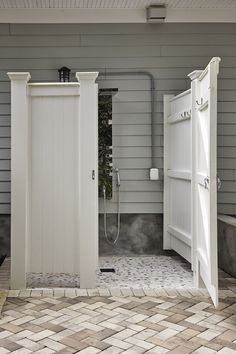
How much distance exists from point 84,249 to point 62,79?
211 centimetres

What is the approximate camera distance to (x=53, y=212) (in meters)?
3.58

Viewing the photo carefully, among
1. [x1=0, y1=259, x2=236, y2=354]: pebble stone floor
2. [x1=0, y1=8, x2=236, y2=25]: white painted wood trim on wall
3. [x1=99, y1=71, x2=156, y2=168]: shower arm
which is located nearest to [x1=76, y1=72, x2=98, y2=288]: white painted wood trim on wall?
[x1=0, y1=259, x2=236, y2=354]: pebble stone floor

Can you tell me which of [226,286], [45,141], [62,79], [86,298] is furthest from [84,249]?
[62,79]

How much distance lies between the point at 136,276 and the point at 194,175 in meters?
1.10

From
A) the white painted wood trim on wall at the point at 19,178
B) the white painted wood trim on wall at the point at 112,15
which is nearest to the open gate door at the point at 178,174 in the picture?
the white painted wood trim on wall at the point at 112,15

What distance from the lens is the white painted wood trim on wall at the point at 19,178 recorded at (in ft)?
11.3

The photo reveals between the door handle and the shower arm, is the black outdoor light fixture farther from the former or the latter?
the door handle

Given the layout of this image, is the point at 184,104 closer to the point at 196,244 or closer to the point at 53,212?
the point at 196,244

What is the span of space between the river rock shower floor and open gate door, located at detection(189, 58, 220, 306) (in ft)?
1.24

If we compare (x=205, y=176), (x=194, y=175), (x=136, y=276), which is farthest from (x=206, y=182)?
(x=136, y=276)

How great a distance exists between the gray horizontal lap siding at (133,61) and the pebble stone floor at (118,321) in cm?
180

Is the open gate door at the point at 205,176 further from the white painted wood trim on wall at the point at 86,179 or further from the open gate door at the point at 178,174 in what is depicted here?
the white painted wood trim on wall at the point at 86,179

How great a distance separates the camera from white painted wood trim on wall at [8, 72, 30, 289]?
11.3ft

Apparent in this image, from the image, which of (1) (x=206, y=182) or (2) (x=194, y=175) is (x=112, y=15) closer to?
(2) (x=194, y=175)
